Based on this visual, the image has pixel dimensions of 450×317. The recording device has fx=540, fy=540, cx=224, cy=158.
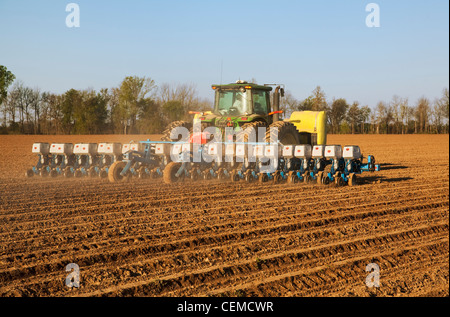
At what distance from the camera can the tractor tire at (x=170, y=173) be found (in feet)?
38.6

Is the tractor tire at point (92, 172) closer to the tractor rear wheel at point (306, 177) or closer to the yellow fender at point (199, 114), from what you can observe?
the yellow fender at point (199, 114)

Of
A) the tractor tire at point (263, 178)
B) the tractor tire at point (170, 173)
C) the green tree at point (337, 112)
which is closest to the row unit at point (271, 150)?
the tractor tire at point (170, 173)

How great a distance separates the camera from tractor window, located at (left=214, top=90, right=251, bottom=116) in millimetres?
12680

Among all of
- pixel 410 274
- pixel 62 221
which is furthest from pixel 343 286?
pixel 62 221

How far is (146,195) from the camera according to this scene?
9.97 metres

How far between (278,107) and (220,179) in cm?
220

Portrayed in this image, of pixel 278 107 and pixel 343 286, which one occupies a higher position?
pixel 278 107

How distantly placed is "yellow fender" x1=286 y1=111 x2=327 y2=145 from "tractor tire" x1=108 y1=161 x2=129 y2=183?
444 centimetres

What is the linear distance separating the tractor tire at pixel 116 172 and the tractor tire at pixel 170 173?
101 cm

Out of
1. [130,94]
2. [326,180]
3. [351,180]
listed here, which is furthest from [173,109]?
[351,180]

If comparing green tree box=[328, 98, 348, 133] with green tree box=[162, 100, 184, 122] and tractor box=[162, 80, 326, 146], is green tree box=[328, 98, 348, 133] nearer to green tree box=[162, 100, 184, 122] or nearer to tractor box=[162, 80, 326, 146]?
green tree box=[162, 100, 184, 122]

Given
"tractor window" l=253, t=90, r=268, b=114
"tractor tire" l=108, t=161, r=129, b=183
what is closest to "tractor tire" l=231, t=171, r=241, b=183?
"tractor window" l=253, t=90, r=268, b=114
